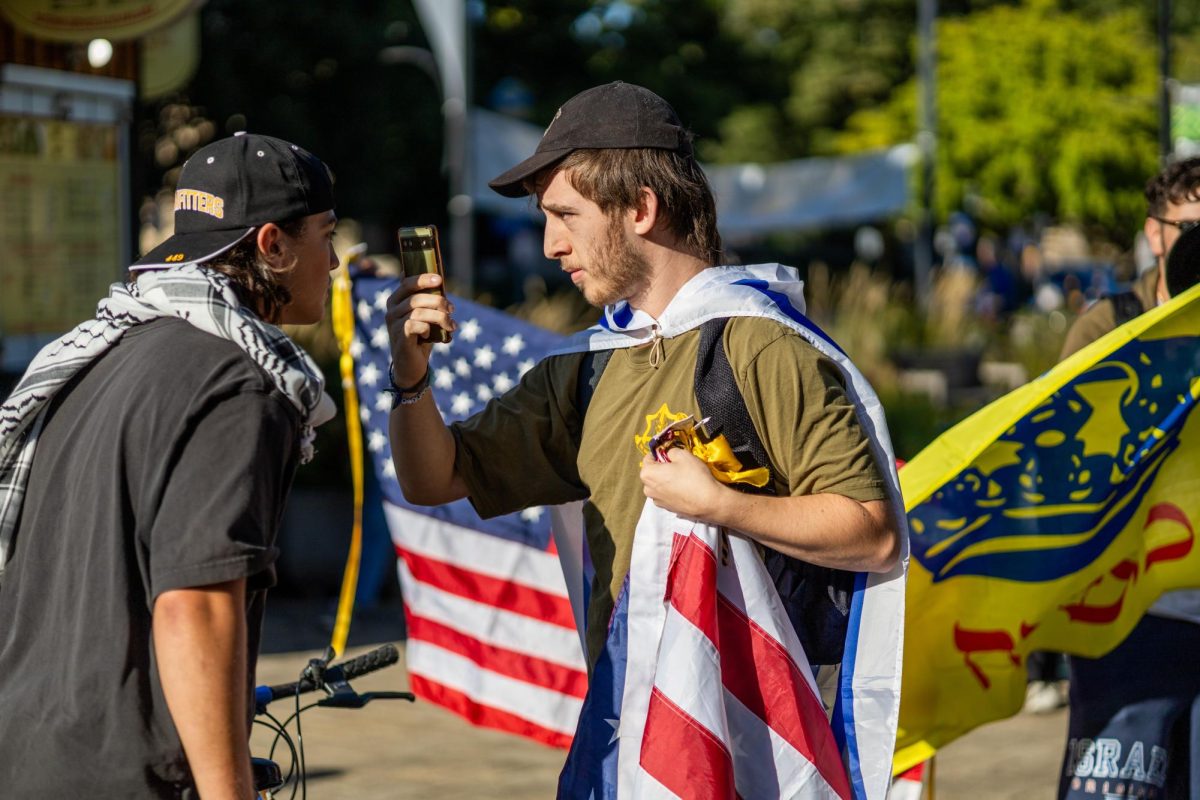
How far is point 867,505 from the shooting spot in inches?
101

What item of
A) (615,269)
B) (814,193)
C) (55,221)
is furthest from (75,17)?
(814,193)

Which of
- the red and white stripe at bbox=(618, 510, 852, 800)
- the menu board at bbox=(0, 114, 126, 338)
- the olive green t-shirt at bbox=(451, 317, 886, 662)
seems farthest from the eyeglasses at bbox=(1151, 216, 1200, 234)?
the menu board at bbox=(0, 114, 126, 338)

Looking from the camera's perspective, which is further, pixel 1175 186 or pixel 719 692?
pixel 1175 186

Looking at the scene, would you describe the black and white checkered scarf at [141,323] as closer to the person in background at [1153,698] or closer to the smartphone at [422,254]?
the smartphone at [422,254]

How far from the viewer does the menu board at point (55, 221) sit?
7.89 metres

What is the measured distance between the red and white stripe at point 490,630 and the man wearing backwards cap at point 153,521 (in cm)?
264

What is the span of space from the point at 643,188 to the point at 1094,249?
132ft

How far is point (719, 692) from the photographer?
261 centimetres

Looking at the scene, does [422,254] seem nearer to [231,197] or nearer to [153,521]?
[231,197]

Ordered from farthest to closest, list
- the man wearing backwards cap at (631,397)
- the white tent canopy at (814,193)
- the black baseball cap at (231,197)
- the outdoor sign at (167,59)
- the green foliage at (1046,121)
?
the green foliage at (1046,121) → the white tent canopy at (814,193) → the outdoor sign at (167,59) → the man wearing backwards cap at (631,397) → the black baseball cap at (231,197)

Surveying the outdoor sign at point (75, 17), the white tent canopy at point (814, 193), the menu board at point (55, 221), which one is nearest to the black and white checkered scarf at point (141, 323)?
the outdoor sign at point (75, 17)

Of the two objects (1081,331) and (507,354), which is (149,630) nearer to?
(1081,331)

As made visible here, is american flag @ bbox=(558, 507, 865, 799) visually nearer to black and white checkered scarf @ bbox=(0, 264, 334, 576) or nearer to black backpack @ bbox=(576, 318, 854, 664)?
black backpack @ bbox=(576, 318, 854, 664)

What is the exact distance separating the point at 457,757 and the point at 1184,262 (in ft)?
11.5
